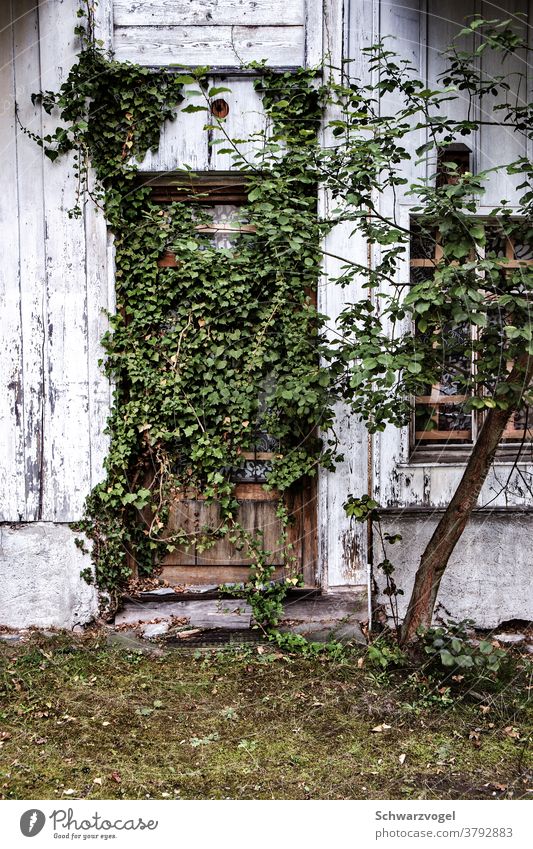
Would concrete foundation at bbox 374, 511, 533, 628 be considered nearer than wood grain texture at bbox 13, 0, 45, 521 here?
No

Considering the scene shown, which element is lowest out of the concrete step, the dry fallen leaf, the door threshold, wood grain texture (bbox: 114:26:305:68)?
the dry fallen leaf

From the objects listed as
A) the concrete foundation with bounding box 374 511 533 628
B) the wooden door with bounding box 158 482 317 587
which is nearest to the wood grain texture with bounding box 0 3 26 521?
the wooden door with bounding box 158 482 317 587

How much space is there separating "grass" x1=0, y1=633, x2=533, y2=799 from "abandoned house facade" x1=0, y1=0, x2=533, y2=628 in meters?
0.65

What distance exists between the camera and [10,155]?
430 cm

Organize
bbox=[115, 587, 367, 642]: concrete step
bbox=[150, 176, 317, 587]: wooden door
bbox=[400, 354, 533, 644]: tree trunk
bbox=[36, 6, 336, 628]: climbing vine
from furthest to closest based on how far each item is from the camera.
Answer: bbox=[150, 176, 317, 587]: wooden door < bbox=[115, 587, 367, 642]: concrete step < bbox=[36, 6, 336, 628]: climbing vine < bbox=[400, 354, 533, 644]: tree trunk

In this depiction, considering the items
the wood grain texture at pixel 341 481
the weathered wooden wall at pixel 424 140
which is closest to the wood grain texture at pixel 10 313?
the wood grain texture at pixel 341 481

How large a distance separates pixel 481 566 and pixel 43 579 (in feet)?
9.42

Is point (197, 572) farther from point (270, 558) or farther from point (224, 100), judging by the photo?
Result: point (224, 100)

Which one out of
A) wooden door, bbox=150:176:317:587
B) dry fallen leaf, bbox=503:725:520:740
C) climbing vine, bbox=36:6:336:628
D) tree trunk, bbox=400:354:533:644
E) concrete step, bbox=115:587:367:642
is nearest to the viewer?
dry fallen leaf, bbox=503:725:520:740

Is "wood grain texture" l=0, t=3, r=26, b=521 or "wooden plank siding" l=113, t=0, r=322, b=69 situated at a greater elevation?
"wooden plank siding" l=113, t=0, r=322, b=69

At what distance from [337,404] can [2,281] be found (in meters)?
2.30

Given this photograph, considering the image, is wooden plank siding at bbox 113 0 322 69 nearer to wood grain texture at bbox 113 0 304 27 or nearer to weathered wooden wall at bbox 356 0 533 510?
wood grain texture at bbox 113 0 304 27

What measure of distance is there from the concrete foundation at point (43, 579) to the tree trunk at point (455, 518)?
2.07 meters

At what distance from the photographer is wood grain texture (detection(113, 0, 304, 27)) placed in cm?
420
